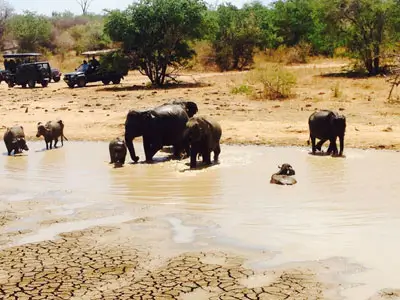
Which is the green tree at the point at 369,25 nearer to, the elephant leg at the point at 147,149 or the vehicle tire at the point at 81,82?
the vehicle tire at the point at 81,82

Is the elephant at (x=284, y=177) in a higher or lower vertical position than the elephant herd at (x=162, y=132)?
lower

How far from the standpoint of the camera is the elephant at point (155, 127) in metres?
12.4

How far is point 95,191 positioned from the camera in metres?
10.3

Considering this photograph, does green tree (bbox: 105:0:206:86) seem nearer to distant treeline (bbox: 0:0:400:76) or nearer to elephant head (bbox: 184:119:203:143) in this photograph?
distant treeline (bbox: 0:0:400:76)

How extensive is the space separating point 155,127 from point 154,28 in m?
18.0

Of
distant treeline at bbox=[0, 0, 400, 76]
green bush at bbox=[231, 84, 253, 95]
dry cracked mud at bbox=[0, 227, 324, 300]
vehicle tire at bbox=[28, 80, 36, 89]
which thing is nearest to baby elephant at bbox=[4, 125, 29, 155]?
Result: dry cracked mud at bbox=[0, 227, 324, 300]

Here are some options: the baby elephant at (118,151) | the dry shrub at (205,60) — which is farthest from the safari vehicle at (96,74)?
the baby elephant at (118,151)

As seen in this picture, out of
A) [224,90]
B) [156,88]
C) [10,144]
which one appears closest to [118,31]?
[156,88]

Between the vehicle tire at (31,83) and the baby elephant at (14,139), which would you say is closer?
the baby elephant at (14,139)

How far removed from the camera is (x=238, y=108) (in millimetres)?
20188

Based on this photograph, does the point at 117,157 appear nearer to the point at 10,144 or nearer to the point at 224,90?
the point at 10,144

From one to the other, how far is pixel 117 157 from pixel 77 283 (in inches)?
261

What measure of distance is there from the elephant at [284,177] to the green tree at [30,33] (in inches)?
1836

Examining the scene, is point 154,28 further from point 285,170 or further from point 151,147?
point 285,170
